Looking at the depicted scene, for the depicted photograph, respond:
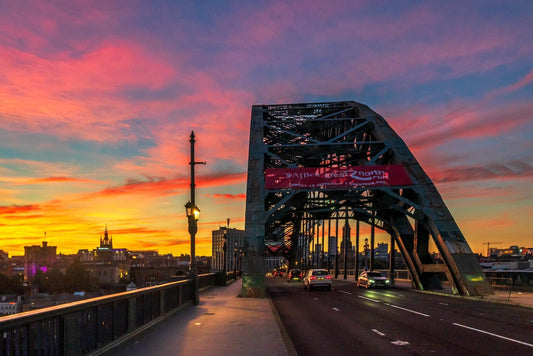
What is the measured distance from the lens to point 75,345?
8820 mm

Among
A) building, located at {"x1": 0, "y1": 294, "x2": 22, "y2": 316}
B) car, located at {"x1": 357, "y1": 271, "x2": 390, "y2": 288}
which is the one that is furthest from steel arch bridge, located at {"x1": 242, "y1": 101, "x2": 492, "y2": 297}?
building, located at {"x1": 0, "y1": 294, "x2": 22, "y2": 316}

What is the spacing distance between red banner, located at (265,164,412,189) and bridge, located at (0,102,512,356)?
76 mm

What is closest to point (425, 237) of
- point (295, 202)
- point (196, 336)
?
point (295, 202)

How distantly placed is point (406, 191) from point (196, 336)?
2980 centimetres

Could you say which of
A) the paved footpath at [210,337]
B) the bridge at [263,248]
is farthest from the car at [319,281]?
the paved footpath at [210,337]

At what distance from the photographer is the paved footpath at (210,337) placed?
37.5 ft

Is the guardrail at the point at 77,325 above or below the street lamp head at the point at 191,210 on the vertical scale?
below

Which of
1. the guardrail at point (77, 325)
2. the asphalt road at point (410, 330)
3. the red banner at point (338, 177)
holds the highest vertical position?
the red banner at point (338, 177)

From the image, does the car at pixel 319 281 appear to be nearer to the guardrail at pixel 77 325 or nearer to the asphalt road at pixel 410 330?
the asphalt road at pixel 410 330

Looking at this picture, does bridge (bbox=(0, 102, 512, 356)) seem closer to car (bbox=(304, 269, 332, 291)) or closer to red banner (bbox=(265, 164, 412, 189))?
red banner (bbox=(265, 164, 412, 189))

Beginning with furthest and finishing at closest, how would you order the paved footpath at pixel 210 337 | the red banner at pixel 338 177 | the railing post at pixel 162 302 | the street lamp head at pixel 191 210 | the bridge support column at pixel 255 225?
the red banner at pixel 338 177, the bridge support column at pixel 255 225, the street lamp head at pixel 191 210, the railing post at pixel 162 302, the paved footpath at pixel 210 337

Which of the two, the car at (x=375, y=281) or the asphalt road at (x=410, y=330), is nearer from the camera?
the asphalt road at (x=410, y=330)

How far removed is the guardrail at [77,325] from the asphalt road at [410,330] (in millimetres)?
4427

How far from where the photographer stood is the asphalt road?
12.4 metres
